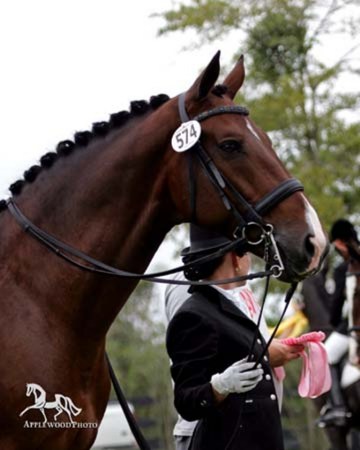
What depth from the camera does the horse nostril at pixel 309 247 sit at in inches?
175

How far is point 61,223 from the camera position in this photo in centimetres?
482

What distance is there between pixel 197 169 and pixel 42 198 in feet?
2.47

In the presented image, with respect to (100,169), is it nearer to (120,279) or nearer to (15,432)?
(120,279)

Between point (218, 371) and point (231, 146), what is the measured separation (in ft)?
3.92

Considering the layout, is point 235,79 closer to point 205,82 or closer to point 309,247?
point 205,82

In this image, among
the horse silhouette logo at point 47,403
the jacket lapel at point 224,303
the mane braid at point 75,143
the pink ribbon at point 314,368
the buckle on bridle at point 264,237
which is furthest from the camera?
the pink ribbon at point 314,368

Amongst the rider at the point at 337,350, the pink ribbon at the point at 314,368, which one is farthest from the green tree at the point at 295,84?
the pink ribbon at the point at 314,368

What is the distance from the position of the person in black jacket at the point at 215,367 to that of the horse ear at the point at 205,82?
0.78 m

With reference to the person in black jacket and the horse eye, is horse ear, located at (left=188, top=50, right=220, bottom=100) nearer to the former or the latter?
the horse eye

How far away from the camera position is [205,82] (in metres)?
4.84

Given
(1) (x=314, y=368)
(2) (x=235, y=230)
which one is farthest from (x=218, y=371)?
(2) (x=235, y=230)

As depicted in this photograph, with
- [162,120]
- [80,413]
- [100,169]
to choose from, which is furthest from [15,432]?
[162,120]

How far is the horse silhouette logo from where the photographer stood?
4426 mm

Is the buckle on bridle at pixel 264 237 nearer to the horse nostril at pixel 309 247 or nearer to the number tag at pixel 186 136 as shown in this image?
the horse nostril at pixel 309 247
